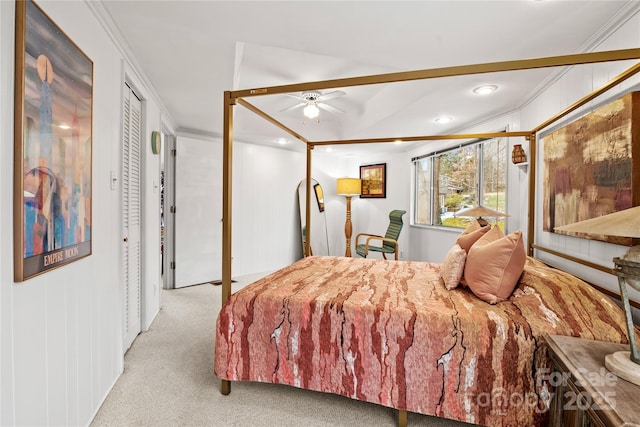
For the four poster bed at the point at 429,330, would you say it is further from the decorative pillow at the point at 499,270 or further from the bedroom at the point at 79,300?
the bedroom at the point at 79,300

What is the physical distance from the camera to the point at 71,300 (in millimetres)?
1470

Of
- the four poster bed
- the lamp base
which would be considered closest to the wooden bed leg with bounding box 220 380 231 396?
the four poster bed

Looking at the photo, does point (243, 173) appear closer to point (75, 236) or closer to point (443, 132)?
point (443, 132)

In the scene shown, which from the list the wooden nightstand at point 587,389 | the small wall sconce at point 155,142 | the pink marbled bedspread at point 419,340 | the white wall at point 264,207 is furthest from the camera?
the white wall at point 264,207

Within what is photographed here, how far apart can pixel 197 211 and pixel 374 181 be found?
3252 mm

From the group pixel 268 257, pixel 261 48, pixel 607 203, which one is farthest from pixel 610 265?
pixel 268 257

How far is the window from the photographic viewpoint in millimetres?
3646

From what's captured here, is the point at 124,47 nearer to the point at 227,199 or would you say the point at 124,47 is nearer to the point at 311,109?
the point at 227,199

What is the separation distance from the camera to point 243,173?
4.94 meters

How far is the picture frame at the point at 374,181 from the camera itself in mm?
5863

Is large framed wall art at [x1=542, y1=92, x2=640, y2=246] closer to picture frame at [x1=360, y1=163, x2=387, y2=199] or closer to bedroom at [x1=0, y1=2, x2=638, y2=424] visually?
bedroom at [x1=0, y1=2, x2=638, y2=424]

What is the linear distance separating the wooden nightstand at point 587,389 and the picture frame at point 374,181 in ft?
15.1

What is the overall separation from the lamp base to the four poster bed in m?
0.33

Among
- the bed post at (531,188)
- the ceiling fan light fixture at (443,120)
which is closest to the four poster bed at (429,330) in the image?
A: the bed post at (531,188)
